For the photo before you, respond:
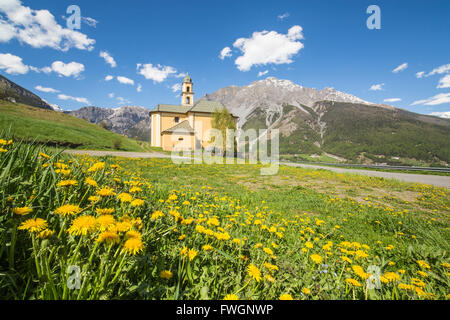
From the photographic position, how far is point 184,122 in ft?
128

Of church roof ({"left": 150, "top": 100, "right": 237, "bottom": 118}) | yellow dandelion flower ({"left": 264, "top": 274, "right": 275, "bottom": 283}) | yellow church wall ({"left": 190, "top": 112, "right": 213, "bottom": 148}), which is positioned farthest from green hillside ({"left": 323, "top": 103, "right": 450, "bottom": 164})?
yellow dandelion flower ({"left": 264, "top": 274, "right": 275, "bottom": 283})

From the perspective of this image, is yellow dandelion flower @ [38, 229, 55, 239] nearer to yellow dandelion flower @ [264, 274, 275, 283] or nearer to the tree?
yellow dandelion flower @ [264, 274, 275, 283]

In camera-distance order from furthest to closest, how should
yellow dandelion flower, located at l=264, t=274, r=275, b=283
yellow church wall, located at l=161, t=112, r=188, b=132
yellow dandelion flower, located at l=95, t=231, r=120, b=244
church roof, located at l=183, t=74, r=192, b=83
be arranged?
church roof, located at l=183, t=74, r=192, b=83 < yellow church wall, located at l=161, t=112, r=188, b=132 < yellow dandelion flower, located at l=264, t=274, r=275, b=283 < yellow dandelion flower, located at l=95, t=231, r=120, b=244

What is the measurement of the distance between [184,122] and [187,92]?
26.7 feet

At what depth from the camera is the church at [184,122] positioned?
36625mm

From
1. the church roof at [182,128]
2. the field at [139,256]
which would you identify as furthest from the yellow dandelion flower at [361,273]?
the church roof at [182,128]

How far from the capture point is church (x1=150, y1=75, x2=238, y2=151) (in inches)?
1442

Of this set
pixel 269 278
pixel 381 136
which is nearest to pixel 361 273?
pixel 269 278

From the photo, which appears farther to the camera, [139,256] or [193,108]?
[193,108]

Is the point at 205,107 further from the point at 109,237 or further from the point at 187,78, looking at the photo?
the point at 109,237

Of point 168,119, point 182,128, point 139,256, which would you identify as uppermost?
point 168,119

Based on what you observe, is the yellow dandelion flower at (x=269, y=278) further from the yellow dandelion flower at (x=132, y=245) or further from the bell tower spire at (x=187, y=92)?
the bell tower spire at (x=187, y=92)
